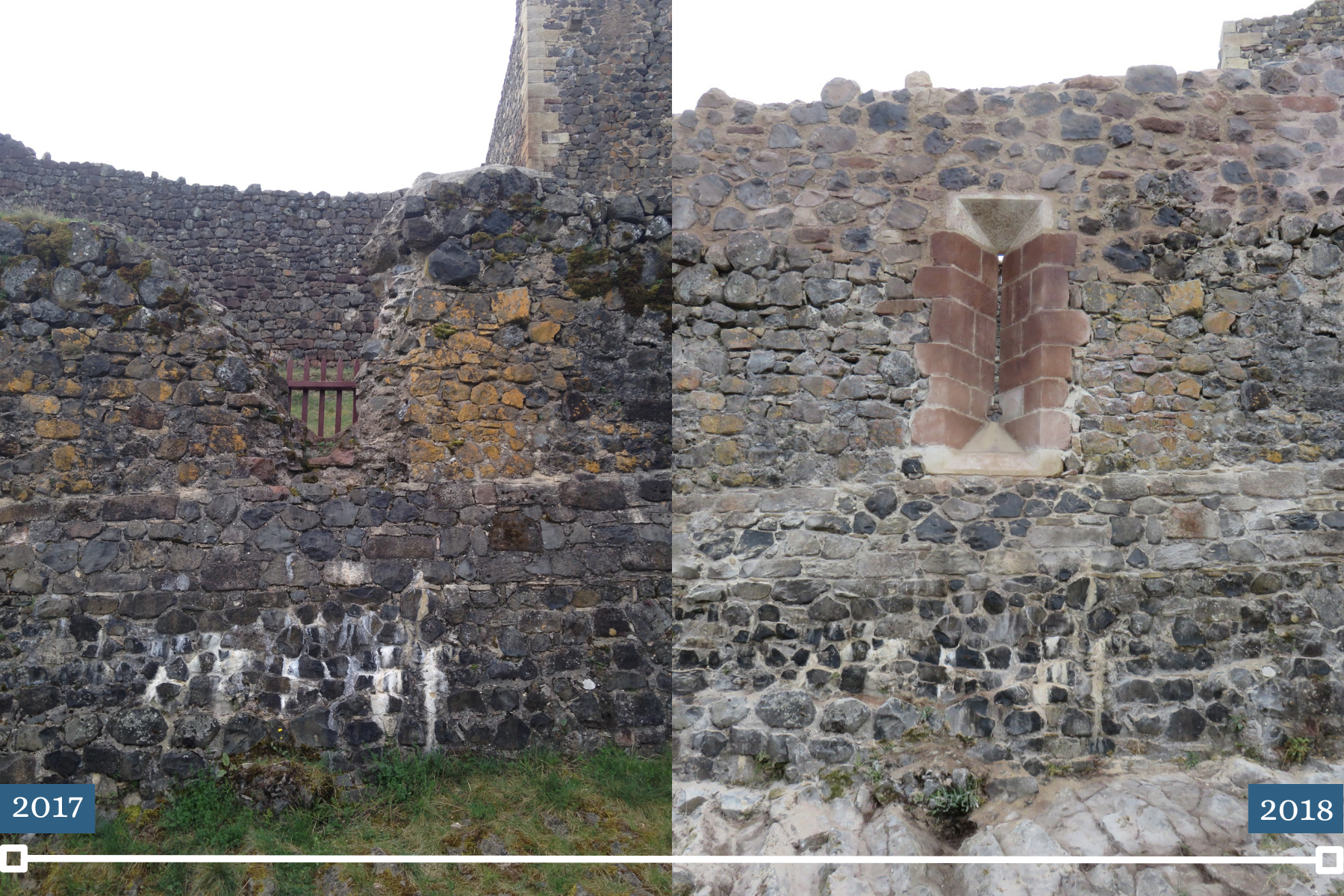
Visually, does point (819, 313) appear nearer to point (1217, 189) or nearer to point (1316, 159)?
point (1217, 189)

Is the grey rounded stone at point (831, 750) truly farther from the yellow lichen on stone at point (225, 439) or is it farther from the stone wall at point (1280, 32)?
the stone wall at point (1280, 32)

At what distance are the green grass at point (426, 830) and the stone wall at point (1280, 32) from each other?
404 inches

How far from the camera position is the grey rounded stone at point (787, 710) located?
15.6 feet

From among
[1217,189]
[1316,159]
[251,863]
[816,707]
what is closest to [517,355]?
[816,707]

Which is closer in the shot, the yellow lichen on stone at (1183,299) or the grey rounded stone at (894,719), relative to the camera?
the grey rounded stone at (894,719)

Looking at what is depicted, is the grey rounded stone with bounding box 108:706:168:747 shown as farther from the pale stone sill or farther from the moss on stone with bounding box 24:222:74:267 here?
the pale stone sill

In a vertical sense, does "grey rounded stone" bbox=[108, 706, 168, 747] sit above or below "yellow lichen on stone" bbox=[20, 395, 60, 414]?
below

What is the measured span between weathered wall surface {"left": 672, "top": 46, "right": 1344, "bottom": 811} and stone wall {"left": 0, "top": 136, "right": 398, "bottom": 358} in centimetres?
887

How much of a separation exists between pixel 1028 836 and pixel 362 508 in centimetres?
403

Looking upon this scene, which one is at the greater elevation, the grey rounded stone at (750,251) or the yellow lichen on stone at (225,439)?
the grey rounded stone at (750,251)

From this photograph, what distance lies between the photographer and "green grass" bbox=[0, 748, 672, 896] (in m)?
4.34

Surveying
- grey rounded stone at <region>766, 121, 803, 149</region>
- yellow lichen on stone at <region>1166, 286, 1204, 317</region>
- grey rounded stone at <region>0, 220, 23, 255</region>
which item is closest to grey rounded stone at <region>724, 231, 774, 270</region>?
grey rounded stone at <region>766, 121, 803, 149</region>

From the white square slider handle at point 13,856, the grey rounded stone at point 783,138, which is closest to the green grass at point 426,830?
the white square slider handle at point 13,856

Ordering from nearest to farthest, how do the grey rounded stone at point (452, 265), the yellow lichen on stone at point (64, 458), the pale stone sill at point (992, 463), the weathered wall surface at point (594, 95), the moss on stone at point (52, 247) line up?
1. the pale stone sill at point (992, 463)
2. the yellow lichen on stone at point (64, 458)
3. the moss on stone at point (52, 247)
4. the grey rounded stone at point (452, 265)
5. the weathered wall surface at point (594, 95)
